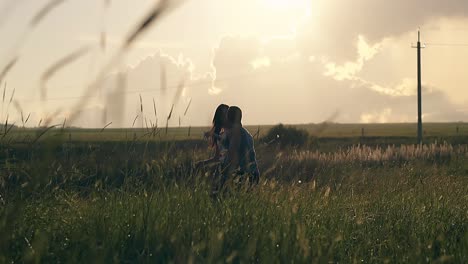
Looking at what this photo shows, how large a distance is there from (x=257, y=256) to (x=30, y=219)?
168 cm

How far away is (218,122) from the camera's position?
28.8 ft

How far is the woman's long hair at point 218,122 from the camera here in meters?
8.52

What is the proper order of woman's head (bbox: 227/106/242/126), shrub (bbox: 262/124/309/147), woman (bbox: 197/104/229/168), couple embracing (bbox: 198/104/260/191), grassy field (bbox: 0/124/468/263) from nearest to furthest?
grassy field (bbox: 0/124/468/263) → woman (bbox: 197/104/229/168) → couple embracing (bbox: 198/104/260/191) → woman's head (bbox: 227/106/242/126) → shrub (bbox: 262/124/309/147)

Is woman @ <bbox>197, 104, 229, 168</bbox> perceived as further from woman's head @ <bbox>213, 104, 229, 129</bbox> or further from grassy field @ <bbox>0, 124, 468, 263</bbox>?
grassy field @ <bbox>0, 124, 468, 263</bbox>

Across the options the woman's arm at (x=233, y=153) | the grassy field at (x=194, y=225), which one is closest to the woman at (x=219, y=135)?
the woman's arm at (x=233, y=153)

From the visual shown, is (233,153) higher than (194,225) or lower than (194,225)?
higher

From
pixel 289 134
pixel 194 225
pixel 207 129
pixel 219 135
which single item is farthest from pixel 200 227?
pixel 289 134

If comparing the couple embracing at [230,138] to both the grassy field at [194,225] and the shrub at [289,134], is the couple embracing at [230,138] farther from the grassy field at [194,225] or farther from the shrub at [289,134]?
the shrub at [289,134]

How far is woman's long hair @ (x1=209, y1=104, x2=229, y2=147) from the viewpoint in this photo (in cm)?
852

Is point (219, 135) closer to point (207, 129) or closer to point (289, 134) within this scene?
point (207, 129)

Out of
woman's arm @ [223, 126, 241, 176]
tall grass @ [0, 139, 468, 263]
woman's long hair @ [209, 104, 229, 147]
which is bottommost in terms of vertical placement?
tall grass @ [0, 139, 468, 263]

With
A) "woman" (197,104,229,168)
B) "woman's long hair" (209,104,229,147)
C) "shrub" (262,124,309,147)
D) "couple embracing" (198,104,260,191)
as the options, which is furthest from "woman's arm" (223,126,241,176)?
"shrub" (262,124,309,147)

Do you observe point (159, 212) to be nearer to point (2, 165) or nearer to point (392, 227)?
point (2, 165)

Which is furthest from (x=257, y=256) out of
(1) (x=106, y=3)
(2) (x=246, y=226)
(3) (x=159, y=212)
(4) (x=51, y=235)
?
(1) (x=106, y=3)
